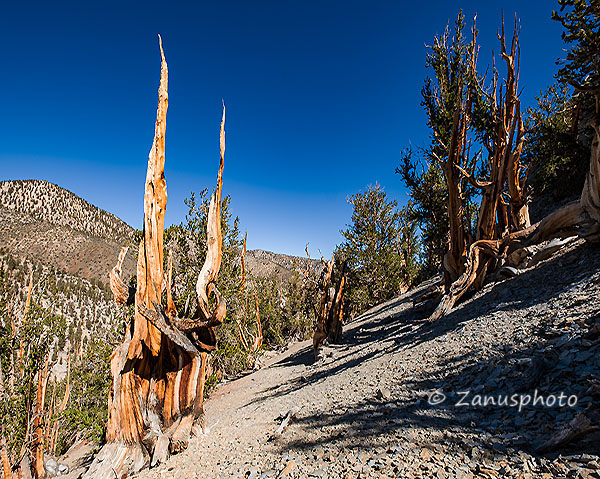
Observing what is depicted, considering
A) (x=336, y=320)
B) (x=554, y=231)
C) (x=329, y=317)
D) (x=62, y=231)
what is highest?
(x=62, y=231)

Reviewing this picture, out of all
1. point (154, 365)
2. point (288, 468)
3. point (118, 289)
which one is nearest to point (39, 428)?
point (118, 289)

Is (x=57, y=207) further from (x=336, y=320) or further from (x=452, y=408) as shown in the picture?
(x=452, y=408)

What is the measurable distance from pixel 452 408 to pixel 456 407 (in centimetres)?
4

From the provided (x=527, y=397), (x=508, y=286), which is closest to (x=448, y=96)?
(x=508, y=286)

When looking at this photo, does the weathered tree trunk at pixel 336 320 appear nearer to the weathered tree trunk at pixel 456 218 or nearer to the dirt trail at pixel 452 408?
the weathered tree trunk at pixel 456 218

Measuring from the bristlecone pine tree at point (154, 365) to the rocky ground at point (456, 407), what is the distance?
38 cm

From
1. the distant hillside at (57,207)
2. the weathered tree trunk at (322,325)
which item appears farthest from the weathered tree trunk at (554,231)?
the distant hillside at (57,207)

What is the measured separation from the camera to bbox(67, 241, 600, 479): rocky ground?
2.39m

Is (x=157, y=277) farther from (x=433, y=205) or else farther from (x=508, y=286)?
(x=433, y=205)

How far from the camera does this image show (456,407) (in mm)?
3217

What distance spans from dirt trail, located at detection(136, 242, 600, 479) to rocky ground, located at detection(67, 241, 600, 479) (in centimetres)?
1

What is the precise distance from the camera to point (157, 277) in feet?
Answer: 16.7

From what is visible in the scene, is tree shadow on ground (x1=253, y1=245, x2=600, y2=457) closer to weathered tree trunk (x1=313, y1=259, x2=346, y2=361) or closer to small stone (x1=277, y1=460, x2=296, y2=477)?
small stone (x1=277, y1=460, x2=296, y2=477)

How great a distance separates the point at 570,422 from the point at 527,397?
28.0 inches
